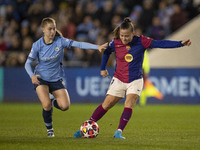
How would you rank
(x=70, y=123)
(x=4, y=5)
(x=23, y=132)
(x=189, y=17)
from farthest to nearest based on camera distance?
(x=4, y=5)
(x=189, y=17)
(x=70, y=123)
(x=23, y=132)

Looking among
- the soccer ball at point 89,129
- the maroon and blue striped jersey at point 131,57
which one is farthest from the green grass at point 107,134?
the maroon and blue striped jersey at point 131,57

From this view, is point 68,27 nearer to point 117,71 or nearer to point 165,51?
point 165,51

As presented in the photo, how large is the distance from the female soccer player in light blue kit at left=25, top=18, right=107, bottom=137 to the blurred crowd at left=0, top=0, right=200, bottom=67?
9.01m

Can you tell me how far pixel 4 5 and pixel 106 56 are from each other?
42.4 ft

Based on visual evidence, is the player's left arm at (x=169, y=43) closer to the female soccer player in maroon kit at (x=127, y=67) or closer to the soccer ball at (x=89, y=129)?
the female soccer player in maroon kit at (x=127, y=67)

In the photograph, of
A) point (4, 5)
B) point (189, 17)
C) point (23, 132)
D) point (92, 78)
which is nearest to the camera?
point (23, 132)

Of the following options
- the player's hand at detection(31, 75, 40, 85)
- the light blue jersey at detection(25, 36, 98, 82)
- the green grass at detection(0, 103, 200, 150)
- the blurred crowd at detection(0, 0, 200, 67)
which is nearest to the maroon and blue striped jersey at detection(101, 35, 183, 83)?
the light blue jersey at detection(25, 36, 98, 82)

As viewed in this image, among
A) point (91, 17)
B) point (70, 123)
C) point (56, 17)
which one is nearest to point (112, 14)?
point (91, 17)

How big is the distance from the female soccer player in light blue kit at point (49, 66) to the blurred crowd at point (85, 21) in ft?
29.6

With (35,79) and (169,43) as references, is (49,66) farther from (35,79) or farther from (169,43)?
(169,43)

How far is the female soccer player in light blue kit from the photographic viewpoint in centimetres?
852

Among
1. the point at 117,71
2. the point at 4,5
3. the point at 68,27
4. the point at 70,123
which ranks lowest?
the point at 70,123

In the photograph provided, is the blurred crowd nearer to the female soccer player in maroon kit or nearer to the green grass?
the green grass

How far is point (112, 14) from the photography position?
19.0m
